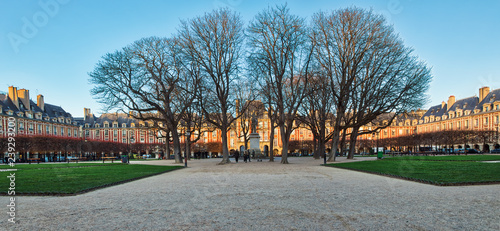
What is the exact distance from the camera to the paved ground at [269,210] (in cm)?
645

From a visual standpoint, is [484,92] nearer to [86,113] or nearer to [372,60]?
[372,60]

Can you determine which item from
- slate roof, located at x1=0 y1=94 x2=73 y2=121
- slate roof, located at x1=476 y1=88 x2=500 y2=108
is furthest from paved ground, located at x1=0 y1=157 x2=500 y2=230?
slate roof, located at x1=476 y1=88 x2=500 y2=108

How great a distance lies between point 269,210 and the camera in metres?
7.83

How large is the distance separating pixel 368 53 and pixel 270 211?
26822 millimetres

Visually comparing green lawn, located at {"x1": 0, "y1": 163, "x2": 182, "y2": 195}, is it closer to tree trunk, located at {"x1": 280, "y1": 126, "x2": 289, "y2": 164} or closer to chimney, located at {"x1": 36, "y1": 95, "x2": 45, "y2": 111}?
tree trunk, located at {"x1": 280, "y1": 126, "x2": 289, "y2": 164}

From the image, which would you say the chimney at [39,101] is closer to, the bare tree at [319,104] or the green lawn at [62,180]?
the bare tree at [319,104]

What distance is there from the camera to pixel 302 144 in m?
79.6

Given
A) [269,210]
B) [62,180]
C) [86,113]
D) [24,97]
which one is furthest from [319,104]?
[86,113]

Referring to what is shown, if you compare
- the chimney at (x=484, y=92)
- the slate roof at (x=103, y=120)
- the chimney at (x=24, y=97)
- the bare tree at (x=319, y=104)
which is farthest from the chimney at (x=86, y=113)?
the chimney at (x=484, y=92)

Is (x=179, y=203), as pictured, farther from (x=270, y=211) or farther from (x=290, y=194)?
(x=290, y=194)

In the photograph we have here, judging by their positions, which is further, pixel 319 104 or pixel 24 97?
pixel 24 97

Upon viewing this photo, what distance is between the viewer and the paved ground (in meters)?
6.45

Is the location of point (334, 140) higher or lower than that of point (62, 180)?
higher

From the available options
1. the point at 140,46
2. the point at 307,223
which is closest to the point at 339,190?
the point at 307,223
